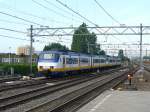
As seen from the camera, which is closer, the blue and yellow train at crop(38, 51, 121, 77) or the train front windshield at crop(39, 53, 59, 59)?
the blue and yellow train at crop(38, 51, 121, 77)

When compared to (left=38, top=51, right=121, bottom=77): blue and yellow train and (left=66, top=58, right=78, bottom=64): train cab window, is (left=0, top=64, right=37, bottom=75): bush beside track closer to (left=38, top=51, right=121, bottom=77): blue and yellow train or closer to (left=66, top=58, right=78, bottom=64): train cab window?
(left=38, top=51, right=121, bottom=77): blue and yellow train

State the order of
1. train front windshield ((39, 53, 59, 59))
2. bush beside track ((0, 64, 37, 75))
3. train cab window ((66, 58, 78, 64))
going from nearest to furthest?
train front windshield ((39, 53, 59, 59)) → train cab window ((66, 58, 78, 64)) → bush beside track ((0, 64, 37, 75))

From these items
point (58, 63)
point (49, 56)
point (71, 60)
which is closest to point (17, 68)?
point (71, 60)

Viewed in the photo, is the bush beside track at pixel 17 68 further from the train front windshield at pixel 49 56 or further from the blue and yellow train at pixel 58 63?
the train front windshield at pixel 49 56

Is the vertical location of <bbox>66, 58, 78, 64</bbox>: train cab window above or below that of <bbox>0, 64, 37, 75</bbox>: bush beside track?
above

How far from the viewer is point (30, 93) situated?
23.0 meters

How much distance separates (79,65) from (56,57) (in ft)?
33.0

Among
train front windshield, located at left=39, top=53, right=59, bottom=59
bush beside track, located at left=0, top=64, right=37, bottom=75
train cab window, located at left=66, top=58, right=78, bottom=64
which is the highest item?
train front windshield, located at left=39, top=53, right=59, bottom=59

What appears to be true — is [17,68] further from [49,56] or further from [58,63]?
[58,63]

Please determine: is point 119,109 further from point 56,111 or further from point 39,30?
point 39,30

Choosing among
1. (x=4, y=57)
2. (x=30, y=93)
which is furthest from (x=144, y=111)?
(x=4, y=57)

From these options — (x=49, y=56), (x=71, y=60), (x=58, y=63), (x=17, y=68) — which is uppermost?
(x=49, y=56)

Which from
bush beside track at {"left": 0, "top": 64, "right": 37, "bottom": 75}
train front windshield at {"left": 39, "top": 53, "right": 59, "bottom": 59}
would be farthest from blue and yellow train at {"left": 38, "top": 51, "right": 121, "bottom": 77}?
bush beside track at {"left": 0, "top": 64, "right": 37, "bottom": 75}

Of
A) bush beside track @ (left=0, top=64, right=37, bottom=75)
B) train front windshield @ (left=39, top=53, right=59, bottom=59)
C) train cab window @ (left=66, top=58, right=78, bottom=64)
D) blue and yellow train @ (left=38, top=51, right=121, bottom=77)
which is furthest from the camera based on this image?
bush beside track @ (left=0, top=64, right=37, bottom=75)
